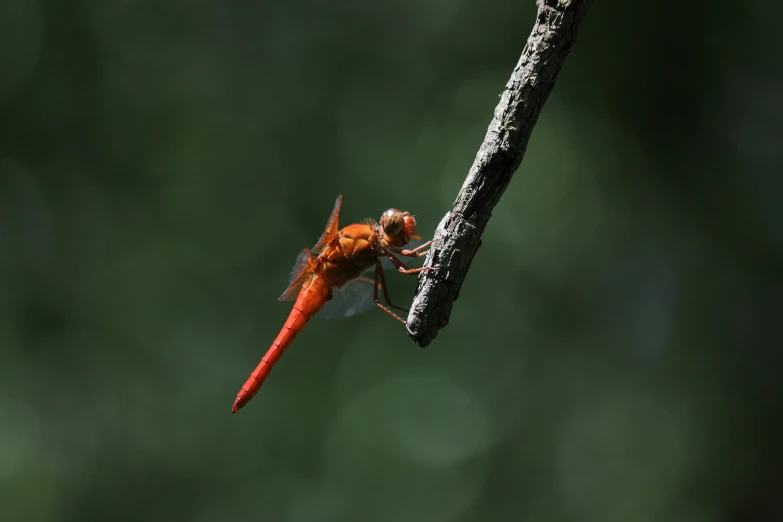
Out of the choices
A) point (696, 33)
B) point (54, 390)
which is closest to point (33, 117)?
point (54, 390)

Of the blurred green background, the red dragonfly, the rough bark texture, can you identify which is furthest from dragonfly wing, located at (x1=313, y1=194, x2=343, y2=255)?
the blurred green background

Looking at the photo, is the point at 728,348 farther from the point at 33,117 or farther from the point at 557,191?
the point at 33,117

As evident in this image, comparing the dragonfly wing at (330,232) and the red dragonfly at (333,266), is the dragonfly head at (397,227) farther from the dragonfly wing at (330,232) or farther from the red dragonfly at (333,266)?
the dragonfly wing at (330,232)

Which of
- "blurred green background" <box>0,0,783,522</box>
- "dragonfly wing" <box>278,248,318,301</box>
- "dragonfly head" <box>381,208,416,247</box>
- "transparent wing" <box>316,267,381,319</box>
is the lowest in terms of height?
"blurred green background" <box>0,0,783,522</box>

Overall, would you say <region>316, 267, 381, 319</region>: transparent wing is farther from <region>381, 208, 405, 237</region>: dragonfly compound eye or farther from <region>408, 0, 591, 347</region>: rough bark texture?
<region>408, 0, 591, 347</region>: rough bark texture

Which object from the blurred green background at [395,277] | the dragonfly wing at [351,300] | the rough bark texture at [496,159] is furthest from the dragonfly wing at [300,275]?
the blurred green background at [395,277]

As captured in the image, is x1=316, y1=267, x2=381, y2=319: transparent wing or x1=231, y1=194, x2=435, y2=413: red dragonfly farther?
x1=316, y1=267, x2=381, y2=319: transparent wing
